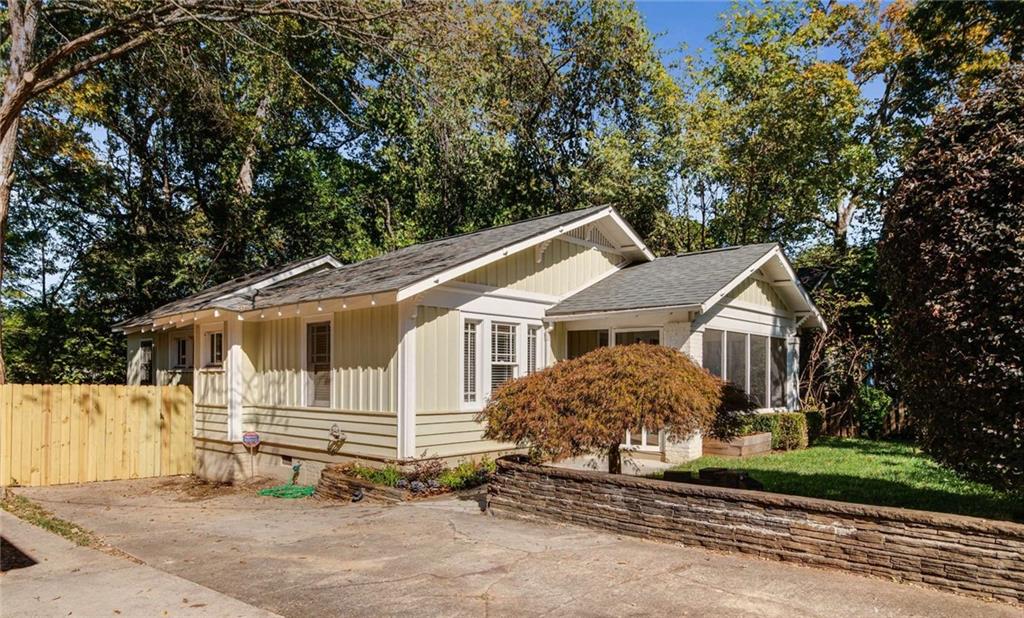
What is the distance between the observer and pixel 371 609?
17.0 feet

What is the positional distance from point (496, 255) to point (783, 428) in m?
7.42

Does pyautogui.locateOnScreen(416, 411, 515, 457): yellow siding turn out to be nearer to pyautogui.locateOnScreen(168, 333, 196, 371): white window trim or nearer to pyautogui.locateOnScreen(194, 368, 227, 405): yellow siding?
pyautogui.locateOnScreen(194, 368, 227, 405): yellow siding

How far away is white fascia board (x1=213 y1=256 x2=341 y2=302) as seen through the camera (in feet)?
47.7

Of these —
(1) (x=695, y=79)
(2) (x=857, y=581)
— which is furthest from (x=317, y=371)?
(1) (x=695, y=79)

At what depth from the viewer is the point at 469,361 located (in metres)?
11.7

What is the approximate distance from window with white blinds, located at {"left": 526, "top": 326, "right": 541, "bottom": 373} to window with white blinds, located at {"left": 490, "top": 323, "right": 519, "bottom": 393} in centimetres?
39

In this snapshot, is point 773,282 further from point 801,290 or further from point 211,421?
point 211,421

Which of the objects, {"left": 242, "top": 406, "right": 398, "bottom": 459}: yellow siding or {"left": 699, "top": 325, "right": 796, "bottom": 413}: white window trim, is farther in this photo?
{"left": 699, "top": 325, "right": 796, "bottom": 413}: white window trim

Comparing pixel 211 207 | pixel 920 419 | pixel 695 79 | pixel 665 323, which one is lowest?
pixel 920 419

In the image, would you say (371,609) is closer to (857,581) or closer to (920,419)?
(857,581)

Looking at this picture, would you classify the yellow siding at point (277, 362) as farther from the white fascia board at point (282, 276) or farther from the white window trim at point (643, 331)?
the white window trim at point (643, 331)

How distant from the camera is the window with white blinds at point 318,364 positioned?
39.2 feet

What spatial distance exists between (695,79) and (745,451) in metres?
18.3

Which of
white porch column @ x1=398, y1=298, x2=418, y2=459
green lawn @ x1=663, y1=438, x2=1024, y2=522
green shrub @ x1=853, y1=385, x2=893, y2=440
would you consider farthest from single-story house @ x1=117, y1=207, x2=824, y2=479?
green shrub @ x1=853, y1=385, x2=893, y2=440
